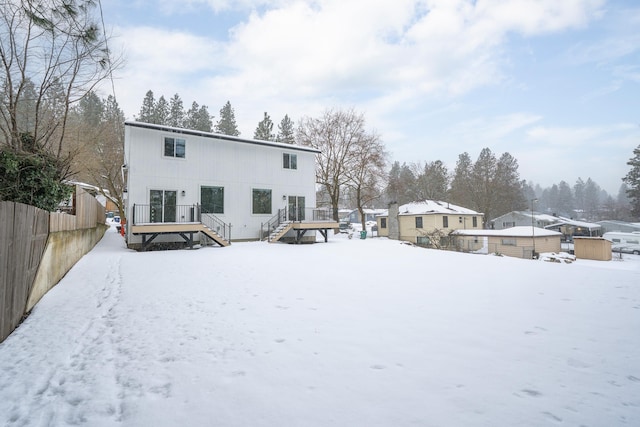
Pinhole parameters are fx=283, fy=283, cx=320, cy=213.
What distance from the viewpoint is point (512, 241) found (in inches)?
1025

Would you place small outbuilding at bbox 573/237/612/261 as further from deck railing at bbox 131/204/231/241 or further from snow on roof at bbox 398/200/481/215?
deck railing at bbox 131/204/231/241

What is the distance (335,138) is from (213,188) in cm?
1404

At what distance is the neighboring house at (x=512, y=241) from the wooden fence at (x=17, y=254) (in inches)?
1130

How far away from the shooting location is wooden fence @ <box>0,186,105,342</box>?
10.9ft

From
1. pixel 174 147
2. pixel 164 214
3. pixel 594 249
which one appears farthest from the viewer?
pixel 594 249

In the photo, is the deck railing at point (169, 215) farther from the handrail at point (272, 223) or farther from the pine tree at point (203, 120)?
the pine tree at point (203, 120)

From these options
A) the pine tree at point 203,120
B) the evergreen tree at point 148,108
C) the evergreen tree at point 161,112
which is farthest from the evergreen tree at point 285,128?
the evergreen tree at point 148,108

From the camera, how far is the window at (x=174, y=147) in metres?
13.2

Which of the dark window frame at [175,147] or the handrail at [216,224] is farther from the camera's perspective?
the handrail at [216,224]

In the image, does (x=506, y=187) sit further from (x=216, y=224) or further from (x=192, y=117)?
(x=192, y=117)

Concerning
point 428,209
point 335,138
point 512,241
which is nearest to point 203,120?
point 335,138

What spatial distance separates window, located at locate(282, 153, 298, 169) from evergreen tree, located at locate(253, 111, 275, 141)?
75.7 ft

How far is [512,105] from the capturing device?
56.7 ft

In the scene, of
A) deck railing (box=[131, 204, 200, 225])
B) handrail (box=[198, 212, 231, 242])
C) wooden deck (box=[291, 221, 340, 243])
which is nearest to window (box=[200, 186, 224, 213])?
handrail (box=[198, 212, 231, 242])
